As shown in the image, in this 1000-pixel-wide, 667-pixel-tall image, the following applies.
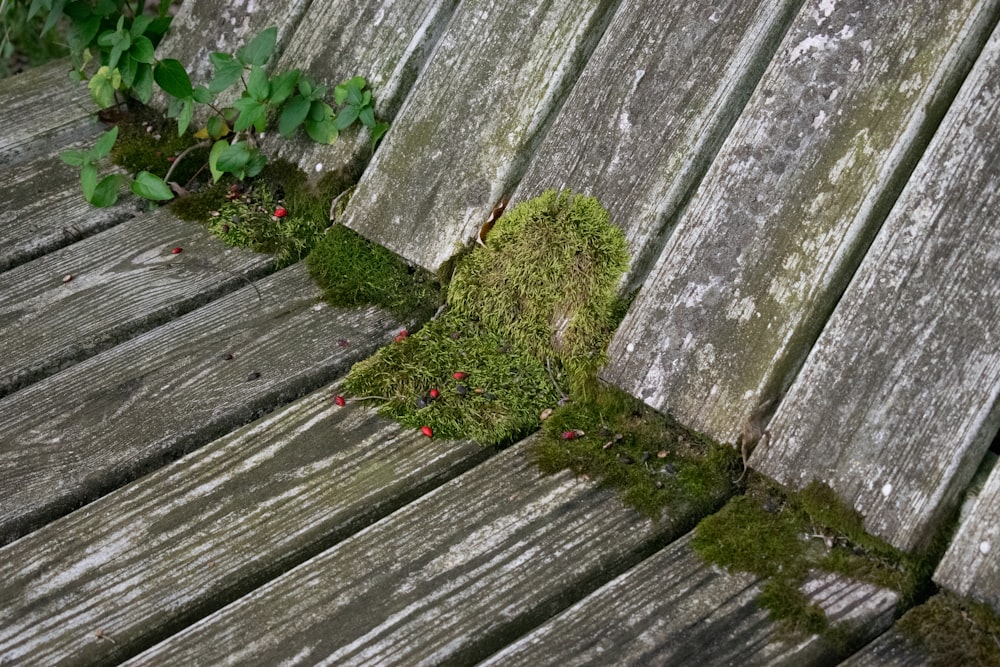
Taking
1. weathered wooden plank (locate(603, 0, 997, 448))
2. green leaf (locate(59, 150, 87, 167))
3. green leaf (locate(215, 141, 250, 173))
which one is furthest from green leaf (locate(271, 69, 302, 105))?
weathered wooden plank (locate(603, 0, 997, 448))

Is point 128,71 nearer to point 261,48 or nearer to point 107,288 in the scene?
point 261,48

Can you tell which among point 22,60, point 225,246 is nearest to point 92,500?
point 225,246

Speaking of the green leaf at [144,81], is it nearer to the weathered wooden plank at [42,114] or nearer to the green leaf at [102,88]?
the green leaf at [102,88]

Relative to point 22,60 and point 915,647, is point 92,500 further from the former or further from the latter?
point 22,60

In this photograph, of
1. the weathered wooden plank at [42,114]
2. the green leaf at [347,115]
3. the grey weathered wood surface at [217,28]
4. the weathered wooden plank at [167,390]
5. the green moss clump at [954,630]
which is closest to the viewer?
the green moss clump at [954,630]

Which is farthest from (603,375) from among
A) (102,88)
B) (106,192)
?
(102,88)

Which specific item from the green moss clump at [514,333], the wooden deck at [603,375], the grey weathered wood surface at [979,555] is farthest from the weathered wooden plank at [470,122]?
the grey weathered wood surface at [979,555]

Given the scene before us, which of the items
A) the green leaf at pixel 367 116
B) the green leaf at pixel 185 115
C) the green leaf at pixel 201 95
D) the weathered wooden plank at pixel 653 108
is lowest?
the green leaf at pixel 185 115
